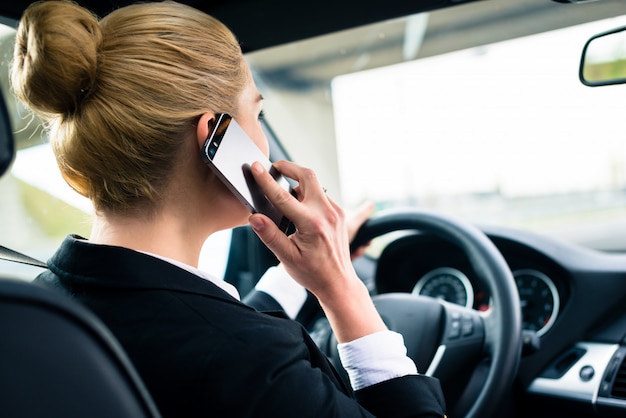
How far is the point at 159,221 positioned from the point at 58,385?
51 centimetres

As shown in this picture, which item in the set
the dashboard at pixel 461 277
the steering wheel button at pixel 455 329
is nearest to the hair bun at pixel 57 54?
the steering wheel button at pixel 455 329

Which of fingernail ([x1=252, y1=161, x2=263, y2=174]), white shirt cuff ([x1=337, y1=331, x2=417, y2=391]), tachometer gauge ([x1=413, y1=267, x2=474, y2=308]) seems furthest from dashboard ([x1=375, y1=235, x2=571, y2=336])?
fingernail ([x1=252, y1=161, x2=263, y2=174])

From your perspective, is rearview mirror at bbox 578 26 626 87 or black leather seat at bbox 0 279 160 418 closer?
black leather seat at bbox 0 279 160 418

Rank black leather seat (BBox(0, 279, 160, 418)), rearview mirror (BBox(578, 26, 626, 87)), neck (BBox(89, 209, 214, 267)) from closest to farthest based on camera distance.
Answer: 1. black leather seat (BBox(0, 279, 160, 418))
2. neck (BBox(89, 209, 214, 267))
3. rearview mirror (BBox(578, 26, 626, 87))

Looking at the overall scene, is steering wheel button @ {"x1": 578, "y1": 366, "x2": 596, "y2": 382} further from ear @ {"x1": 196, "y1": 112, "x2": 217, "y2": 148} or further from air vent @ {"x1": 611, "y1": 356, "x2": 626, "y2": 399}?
ear @ {"x1": 196, "y1": 112, "x2": 217, "y2": 148}

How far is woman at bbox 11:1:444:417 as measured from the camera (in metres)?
0.90

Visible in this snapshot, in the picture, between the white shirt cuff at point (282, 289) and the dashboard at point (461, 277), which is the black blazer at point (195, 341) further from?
the dashboard at point (461, 277)

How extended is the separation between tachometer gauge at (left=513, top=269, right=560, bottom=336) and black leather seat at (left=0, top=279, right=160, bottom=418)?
1598 mm

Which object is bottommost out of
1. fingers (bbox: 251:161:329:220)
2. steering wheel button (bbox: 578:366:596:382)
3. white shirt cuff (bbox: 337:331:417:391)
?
steering wheel button (bbox: 578:366:596:382)

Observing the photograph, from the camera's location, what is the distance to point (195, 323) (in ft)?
3.02

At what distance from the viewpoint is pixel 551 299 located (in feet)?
6.76

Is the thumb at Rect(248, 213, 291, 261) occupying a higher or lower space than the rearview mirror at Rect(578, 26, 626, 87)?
lower

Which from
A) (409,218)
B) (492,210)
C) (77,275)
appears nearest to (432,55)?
(492,210)

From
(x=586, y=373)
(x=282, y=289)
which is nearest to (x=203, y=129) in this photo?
(x=282, y=289)
